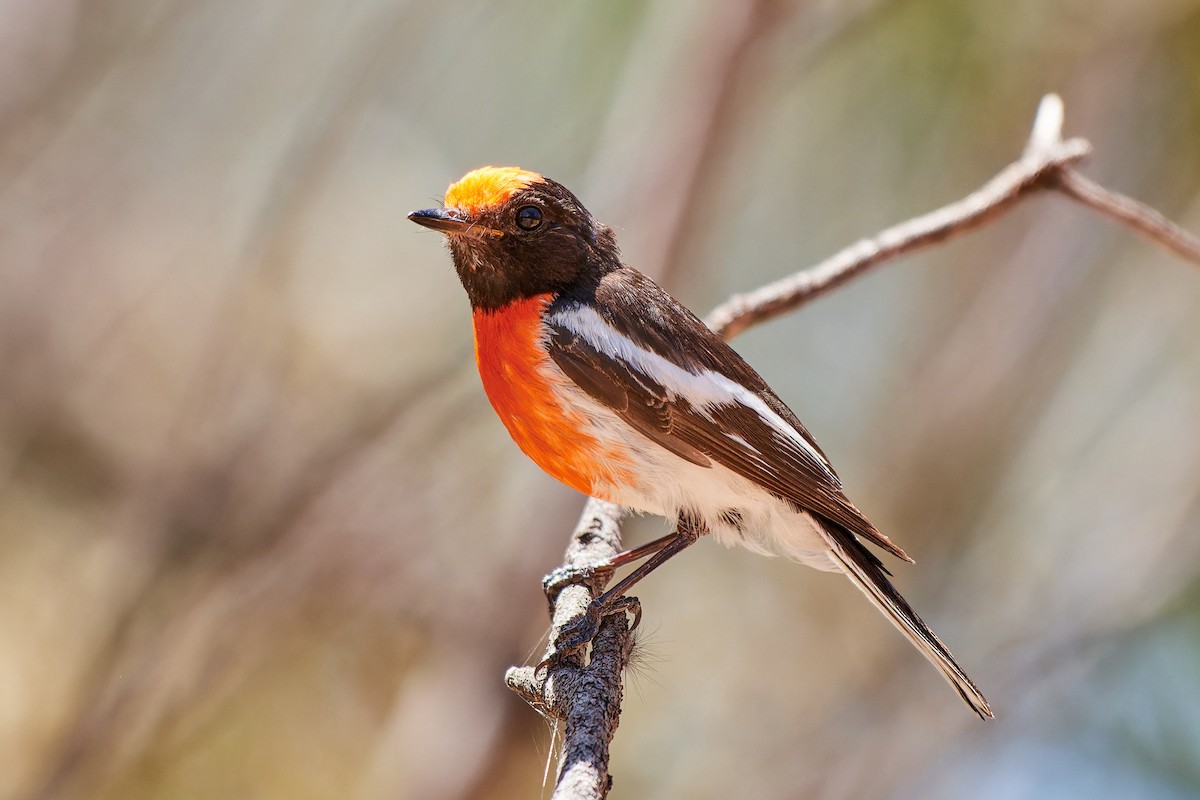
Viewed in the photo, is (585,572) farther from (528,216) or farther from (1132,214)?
(1132,214)

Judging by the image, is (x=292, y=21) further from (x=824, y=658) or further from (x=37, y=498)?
(x=824, y=658)

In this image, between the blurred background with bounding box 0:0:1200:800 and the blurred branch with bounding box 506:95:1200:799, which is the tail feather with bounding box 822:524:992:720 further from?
the blurred background with bounding box 0:0:1200:800

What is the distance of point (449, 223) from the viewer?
319 centimetres

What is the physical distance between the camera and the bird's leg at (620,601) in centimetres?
283

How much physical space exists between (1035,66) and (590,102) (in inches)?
119

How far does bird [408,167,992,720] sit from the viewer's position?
3086 mm

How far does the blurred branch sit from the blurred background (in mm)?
1476

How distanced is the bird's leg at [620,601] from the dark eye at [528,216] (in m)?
0.96

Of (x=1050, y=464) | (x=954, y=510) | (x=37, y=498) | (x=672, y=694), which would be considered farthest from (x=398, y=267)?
(x=1050, y=464)

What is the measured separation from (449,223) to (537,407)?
0.59 m

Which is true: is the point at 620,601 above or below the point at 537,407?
below

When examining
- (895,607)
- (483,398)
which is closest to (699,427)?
(895,607)

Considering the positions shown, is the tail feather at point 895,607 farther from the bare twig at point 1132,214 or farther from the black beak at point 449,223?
the bare twig at point 1132,214

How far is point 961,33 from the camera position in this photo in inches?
280
